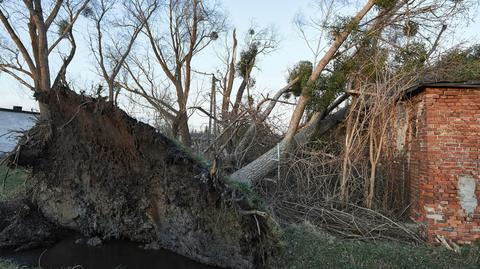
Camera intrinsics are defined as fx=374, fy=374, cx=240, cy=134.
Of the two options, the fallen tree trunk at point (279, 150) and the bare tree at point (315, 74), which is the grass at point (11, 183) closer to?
the fallen tree trunk at point (279, 150)

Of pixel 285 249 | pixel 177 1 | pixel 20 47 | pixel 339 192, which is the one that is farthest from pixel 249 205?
pixel 177 1

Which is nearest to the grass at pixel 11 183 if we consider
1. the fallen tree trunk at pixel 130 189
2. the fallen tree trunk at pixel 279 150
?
the fallen tree trunk at pixel 130 189

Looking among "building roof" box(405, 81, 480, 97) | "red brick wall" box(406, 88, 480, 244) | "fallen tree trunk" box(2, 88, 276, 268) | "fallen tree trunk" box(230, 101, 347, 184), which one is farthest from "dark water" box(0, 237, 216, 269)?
"building roof" box(405, 81, 480, 97)

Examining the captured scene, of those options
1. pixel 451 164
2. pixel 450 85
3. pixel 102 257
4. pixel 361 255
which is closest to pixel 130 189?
pixel 102 257

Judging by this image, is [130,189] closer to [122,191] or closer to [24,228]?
[122,191]

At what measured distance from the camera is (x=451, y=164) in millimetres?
7281

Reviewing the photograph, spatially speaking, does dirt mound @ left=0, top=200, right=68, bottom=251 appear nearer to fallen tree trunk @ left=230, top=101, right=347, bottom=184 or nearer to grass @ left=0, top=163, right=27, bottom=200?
grass @ left=0, top=163, right=27, bottom=200

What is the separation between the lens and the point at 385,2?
33.4ft

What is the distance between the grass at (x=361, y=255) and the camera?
6027 mm

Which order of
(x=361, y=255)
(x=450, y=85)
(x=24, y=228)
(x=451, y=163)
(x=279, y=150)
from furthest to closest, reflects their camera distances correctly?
(x=279, y=150) → (x=24, y=228) → (x=451, y=163) → (x=450, y=85) → (x=361, y=255)

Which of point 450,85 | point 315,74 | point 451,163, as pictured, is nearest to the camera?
point 450,85

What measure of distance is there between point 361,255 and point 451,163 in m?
2.74

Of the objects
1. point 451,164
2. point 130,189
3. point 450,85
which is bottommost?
point 130,189

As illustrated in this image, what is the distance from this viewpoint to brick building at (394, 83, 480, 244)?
23.6ft
